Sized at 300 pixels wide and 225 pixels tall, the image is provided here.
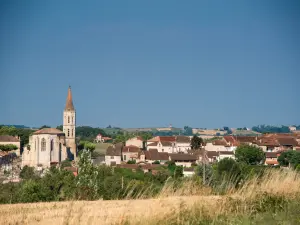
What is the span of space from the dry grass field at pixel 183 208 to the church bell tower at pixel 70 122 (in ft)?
221

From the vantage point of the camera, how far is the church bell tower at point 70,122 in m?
77.4

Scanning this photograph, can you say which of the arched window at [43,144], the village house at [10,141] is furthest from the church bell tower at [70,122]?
the arched window at [43,144]

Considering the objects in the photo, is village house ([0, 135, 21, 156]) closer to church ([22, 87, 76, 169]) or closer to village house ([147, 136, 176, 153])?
church ([22, 87, 76, 169])

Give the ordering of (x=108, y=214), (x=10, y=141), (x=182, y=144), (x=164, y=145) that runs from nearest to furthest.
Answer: (x=108, y=214), (x=10, y=141), (x=164, y=145), (x=182, y=144)

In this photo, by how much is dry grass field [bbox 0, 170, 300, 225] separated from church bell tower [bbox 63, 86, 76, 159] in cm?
6740

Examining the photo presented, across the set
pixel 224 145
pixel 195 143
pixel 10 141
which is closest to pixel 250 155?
pixel 224 145

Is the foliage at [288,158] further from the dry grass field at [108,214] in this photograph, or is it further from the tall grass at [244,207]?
the dry grass field at [108,214]

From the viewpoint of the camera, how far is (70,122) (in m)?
79.2

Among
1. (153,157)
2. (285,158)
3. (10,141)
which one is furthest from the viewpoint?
(10,141)

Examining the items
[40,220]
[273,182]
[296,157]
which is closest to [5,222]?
[40,220]

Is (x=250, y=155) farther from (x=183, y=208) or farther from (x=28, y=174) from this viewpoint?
(x=183, y=208)

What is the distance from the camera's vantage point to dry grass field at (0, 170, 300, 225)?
748 centimetres

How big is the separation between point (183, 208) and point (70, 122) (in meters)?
71.9

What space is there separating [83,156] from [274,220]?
24298 mm
